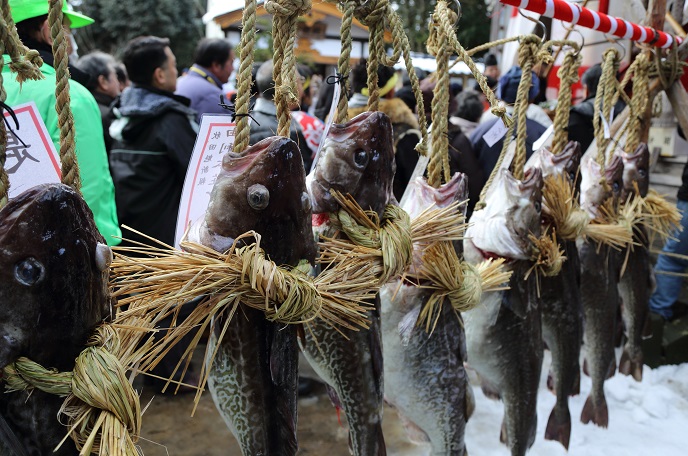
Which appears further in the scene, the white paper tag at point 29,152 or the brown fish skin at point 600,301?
the brown fish skin at point 600,301

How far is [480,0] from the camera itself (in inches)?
763

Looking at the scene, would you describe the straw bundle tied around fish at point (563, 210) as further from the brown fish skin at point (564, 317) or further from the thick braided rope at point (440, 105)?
the thick braided rope at point (440, 105)

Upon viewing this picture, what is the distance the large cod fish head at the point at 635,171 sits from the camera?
11.2 ft

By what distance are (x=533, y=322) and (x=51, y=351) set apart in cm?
205

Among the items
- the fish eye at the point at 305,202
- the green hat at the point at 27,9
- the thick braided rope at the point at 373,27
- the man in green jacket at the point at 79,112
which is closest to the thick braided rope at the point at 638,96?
the thick braided rope at the point at 373,27

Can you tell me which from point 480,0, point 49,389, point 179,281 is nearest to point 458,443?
point 179,281

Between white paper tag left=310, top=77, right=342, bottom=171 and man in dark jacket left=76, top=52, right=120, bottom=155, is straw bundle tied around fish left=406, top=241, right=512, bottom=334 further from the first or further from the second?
man in dark jacket left=76, top=52, right=120, bottom=155

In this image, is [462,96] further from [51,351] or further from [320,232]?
[51,351]

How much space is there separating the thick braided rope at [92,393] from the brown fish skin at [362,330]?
26.0 inches

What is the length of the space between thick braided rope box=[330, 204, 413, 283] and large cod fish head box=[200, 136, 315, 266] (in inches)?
11.3

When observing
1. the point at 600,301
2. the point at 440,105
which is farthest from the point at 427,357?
the point at 600,301

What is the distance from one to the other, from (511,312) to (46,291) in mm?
1942

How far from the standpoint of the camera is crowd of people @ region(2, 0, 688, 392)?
2572mm

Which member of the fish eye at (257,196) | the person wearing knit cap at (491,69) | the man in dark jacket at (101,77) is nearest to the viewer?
the fish eye at (257,196)
